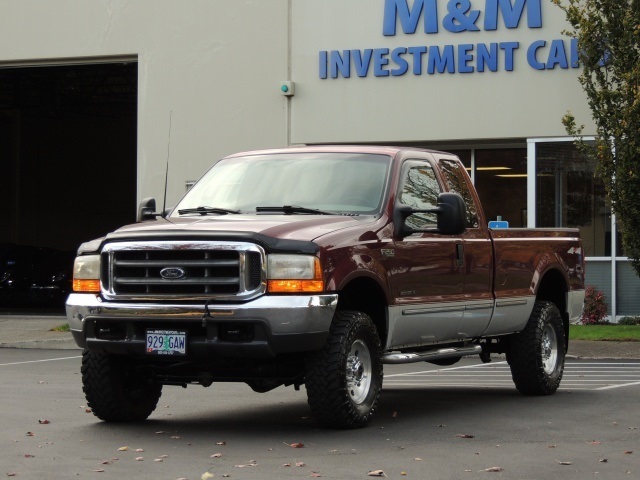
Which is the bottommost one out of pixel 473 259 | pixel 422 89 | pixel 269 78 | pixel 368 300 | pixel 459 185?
pixel 368 300

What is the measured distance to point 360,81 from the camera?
998 inches

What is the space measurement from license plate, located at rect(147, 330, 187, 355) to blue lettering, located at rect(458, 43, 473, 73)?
15668 mm

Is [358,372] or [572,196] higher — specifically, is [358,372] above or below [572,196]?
below

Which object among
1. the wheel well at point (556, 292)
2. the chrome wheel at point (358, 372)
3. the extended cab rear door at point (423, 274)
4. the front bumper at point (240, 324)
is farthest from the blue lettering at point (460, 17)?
the front bumper at point (240, 324)

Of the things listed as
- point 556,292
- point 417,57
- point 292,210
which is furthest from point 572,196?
point 292,210

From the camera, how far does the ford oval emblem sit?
9.87 meters

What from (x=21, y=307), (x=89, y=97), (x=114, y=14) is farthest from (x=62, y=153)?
(x=114, y=14)

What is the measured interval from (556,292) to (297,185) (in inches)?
151

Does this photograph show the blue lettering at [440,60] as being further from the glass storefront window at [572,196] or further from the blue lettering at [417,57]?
the glass storefront window at [572,196]

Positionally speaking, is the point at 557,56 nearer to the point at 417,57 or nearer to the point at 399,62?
the point at 417,57

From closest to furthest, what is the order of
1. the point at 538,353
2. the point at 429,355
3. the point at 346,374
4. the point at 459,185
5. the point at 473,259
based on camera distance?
1. the point at 346,374
2. the point at 429,355
3. the point at 473,259
4. the point at 459,185
5. the point at 538,353

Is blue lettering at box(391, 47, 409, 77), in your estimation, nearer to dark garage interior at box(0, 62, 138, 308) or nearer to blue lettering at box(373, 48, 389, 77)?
blue lettering at box(373, 48, 389, 77)

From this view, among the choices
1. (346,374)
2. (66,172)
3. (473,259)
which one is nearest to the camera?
(346,374)

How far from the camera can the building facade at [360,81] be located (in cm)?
2422
